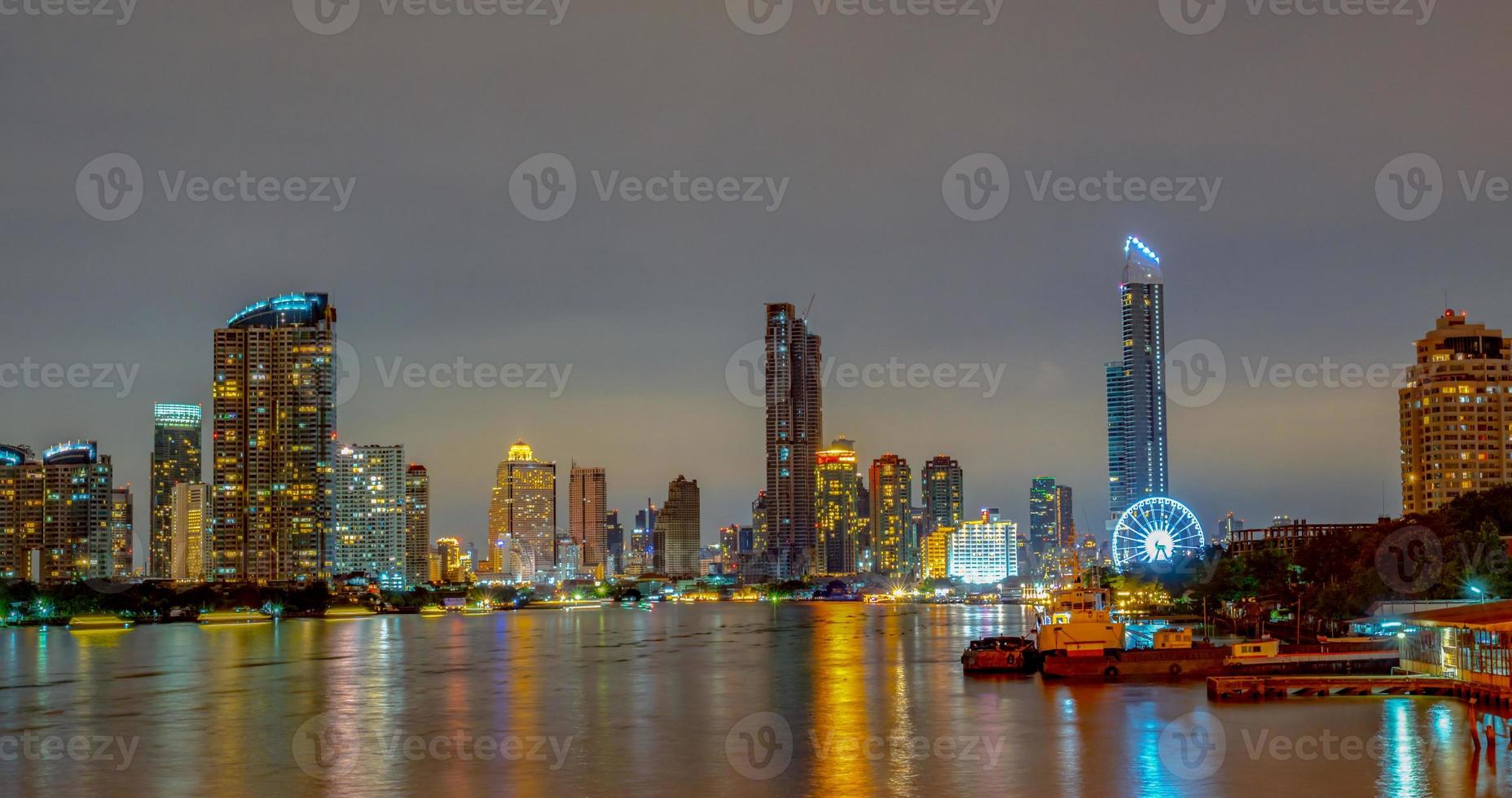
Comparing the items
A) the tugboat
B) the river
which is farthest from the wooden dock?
the tugboat

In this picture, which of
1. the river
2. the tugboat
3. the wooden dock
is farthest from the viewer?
the tugboat

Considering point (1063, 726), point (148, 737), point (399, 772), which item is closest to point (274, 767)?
point (399, 772)

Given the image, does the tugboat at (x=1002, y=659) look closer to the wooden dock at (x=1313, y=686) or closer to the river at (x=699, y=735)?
the river at (x=699, y=735)

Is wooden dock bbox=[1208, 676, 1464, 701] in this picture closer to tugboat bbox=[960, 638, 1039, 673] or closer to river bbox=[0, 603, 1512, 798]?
river bbox=[0, 603, 1512, 798]

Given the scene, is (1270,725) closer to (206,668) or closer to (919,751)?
(919,751)

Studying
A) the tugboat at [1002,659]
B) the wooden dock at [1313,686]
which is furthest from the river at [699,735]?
the tugboat at [1002,659]
